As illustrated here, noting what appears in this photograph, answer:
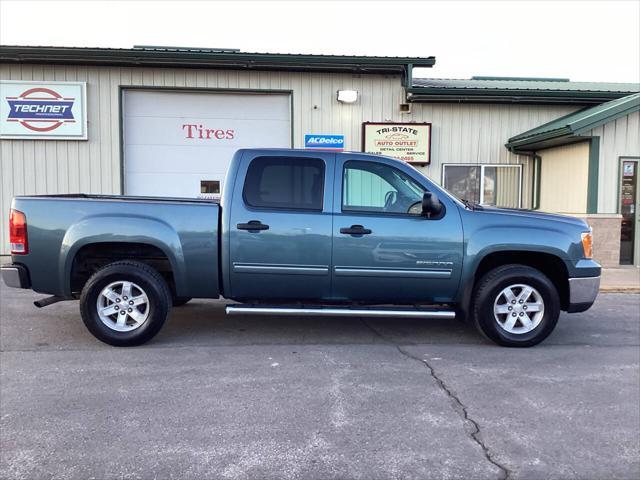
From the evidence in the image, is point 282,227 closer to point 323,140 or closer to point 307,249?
point 307,249

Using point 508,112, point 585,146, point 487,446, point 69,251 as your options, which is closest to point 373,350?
point 487,446

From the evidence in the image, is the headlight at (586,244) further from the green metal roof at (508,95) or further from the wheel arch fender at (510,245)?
the green metal roof at (508,95)

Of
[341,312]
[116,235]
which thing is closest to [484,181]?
[341,312]

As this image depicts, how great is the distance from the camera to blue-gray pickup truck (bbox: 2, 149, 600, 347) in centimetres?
522

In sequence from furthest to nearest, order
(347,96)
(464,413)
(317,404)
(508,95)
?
(508,95) → (347,96) → (317,404) → (464,413)

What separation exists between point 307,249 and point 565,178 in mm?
8593

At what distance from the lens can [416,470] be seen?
2.97m

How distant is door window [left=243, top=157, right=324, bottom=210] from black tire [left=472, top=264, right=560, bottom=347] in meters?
1.92

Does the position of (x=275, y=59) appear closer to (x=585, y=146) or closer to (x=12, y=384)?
Result: (x=585, y=146)

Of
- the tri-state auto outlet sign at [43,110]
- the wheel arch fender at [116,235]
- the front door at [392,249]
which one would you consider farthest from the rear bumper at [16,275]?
the tri-state auto outlet sign at [43,110]

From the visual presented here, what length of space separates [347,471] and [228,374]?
1.86 m

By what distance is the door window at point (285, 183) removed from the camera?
5.40 meters

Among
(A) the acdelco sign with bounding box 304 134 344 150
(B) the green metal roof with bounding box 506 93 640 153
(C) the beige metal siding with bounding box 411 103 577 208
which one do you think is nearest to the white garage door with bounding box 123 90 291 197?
(A) the acdelco sign with bounding box 304 134 344 150

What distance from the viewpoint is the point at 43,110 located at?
38.4 feet
